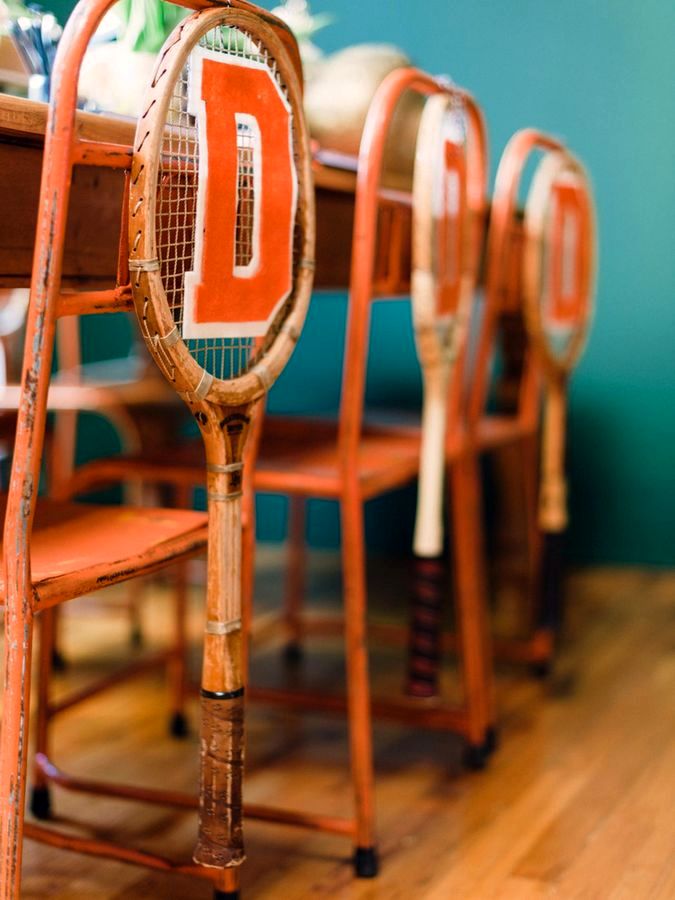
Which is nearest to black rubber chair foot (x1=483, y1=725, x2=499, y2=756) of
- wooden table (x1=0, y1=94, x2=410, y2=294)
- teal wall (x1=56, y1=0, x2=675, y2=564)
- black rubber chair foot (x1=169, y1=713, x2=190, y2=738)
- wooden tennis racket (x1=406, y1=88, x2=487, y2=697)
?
wooden tennis racket (x1=406, y1=88, x2=487, y2=697)

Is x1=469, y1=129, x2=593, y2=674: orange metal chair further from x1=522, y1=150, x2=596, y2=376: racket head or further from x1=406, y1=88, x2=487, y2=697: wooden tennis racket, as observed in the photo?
x1=406, y1=88, x2=487, y2=697: wooden tennis racket

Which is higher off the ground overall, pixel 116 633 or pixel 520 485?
pixel 520 485

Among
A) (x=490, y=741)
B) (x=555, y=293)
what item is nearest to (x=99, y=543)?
(x=490, y=741)

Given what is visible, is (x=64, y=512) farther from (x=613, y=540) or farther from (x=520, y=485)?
(x=613, y=540)

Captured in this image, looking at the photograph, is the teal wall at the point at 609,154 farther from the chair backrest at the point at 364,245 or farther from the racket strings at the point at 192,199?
the racket strings at the point at 192,199

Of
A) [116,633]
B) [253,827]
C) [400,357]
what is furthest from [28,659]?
[400,357]

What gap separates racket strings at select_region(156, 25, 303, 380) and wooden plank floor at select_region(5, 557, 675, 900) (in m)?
0.67

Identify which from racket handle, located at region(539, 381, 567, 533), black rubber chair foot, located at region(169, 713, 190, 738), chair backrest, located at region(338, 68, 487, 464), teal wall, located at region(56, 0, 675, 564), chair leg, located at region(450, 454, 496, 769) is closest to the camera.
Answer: chair backrest, located at region(338, 68, 487, 464)

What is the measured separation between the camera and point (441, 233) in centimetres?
160

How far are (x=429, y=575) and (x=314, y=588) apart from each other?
4.42ft

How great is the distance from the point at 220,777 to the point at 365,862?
384 millimetres

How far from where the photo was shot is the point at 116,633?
2.48m

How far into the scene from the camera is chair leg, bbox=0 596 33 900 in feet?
3.08

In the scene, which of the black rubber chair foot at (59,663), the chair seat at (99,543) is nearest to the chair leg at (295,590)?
the black rubber chair foot at (59,663)
